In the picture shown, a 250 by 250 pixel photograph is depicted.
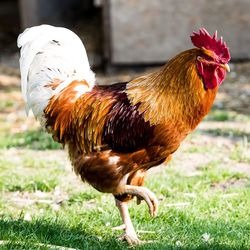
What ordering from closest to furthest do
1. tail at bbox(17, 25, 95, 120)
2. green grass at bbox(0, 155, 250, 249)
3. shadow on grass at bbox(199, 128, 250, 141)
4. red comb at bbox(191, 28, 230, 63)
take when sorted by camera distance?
red comb at bbox(191, 28, 230, 63) → green grass at bbox(0, 155, 250, 249) → tail at bbox(17, 25, 95, 120) → shadow on grass at bbox(199, 128, 250, 141)

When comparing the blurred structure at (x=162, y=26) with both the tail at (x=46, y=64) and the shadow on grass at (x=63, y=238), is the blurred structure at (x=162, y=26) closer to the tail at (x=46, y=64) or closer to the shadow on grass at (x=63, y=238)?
the tail at (x=46, y=64)

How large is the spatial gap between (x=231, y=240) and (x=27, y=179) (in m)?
2.44

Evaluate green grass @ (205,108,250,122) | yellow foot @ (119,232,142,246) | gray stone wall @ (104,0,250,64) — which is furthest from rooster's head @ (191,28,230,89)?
gray stone wall @ (104,0,250,64)

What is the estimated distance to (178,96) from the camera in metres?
4.86

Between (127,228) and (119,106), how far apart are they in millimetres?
909

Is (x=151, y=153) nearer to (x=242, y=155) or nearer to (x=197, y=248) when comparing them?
(x=197, y=248)

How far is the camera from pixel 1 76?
476 inches

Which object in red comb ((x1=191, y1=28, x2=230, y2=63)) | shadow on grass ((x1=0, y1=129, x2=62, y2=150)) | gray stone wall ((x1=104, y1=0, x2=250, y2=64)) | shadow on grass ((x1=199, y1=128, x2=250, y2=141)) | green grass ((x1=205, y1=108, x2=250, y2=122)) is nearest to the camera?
red comb ((x1=191, y1=28, x2=230, y2=63))

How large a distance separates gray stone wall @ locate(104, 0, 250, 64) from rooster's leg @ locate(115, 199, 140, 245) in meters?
6.82

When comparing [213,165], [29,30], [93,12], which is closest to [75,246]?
[29,30]

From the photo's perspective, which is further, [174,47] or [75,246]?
[174,47]

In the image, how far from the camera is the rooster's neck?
4801 millimetres

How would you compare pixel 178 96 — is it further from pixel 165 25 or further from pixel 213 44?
pixel 165 25

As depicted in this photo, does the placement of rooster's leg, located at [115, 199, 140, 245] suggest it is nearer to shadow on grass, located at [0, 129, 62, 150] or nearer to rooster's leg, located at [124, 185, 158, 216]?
rooster's leg, located at [124, 185, 158, 216]
